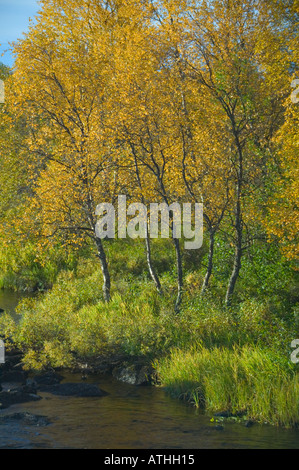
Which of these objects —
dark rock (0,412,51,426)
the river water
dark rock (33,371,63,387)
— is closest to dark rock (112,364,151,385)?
the river water

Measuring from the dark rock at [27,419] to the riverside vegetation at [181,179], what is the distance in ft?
12.2

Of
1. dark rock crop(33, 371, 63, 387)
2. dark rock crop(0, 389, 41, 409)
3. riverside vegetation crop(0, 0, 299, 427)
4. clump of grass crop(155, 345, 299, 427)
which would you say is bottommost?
dark rock crop(33, 371, 63, 387)

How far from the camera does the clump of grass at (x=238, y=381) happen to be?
12414 mm

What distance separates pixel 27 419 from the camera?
12367 mm

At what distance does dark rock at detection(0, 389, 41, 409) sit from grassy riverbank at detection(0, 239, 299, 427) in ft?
6.86

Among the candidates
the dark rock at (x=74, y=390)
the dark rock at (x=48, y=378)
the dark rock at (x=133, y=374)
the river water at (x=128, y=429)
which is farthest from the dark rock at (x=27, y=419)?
the dark rock at (x=133, y=374)

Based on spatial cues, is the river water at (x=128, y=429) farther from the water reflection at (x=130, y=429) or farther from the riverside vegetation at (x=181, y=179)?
the riverside vegetation at (x=181, y=179)

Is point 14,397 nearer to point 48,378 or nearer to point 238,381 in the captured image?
point 48,378

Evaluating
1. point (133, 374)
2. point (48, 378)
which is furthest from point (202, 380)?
point (48, 378)

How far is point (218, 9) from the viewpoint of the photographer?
17.8 meters

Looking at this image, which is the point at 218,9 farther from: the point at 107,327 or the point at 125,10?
the point at 107,327

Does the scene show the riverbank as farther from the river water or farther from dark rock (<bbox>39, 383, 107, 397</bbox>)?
the river water

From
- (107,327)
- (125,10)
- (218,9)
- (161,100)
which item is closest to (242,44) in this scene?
(218,9)

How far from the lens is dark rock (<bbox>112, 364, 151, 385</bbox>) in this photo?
1580cm
